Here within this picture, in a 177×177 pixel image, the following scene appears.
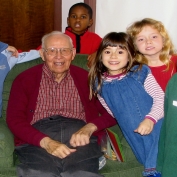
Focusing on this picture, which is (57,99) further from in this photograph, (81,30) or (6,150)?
(81,30)

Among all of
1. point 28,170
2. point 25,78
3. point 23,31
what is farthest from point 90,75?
point 23,31

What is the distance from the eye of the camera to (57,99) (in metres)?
2.06

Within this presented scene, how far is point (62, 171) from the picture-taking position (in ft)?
5.69

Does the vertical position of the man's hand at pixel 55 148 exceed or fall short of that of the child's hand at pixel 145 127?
it falls short

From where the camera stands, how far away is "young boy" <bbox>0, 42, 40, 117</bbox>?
7.05 ft

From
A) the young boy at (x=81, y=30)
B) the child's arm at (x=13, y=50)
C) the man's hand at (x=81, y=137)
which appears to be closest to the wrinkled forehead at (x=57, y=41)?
the child's arm at (x=13, y=50)

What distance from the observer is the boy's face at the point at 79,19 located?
2.90 meters

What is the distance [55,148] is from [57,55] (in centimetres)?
64

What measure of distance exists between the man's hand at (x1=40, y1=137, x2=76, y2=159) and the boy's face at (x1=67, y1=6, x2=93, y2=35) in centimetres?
138

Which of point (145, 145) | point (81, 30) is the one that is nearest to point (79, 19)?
point (81, 30)

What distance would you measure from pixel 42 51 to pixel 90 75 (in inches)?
15.1

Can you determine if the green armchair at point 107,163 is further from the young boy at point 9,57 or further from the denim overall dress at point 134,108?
the young boy at point 9,57

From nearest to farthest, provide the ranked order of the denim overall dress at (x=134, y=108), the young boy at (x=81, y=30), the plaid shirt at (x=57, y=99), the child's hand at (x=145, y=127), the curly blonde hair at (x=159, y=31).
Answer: the child's hand at (x=145, y=127) → the denim overall dress at (x=134, y=108) → the plaid shirt at (x=57, y=99) → the curly blonde hair at (x=159, y=31) → the young boy at (x=81, y=30)

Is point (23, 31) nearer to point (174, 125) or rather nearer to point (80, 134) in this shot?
point (80, 134)
